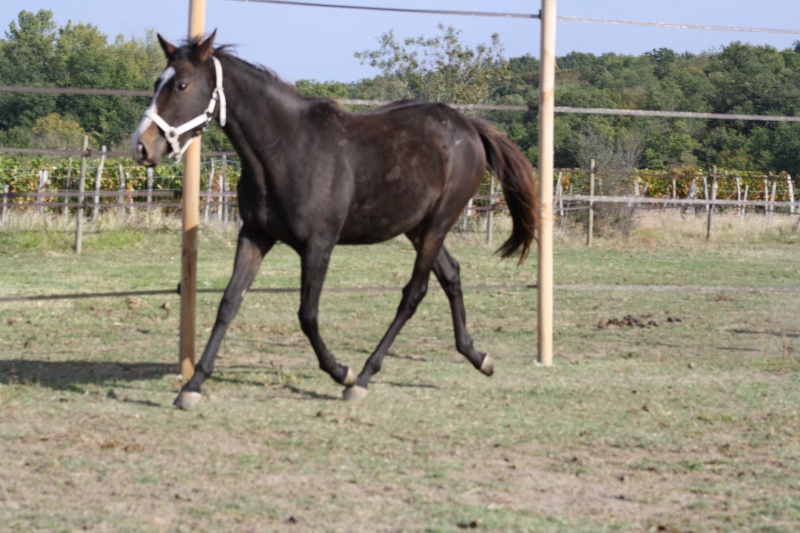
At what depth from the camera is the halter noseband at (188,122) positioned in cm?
536

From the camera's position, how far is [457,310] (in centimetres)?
659

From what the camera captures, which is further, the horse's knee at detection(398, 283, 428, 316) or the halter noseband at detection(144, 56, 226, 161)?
the horse's knee at detection(398, 283, 428, 316)

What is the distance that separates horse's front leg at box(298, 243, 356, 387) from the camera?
5.68 metres

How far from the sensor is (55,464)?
4234 millimetres

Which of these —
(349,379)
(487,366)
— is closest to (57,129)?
(487,366)

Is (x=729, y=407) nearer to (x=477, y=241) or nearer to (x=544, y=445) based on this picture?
(x=544, y=445)

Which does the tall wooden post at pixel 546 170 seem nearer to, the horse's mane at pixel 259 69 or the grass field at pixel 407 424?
the grass field at pixel 407 424

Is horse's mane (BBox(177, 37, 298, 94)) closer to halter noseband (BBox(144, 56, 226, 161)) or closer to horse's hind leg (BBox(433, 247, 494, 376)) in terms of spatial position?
halter noseband (BBox(144, 56, 226, 161))

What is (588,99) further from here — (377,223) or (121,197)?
(377,223)

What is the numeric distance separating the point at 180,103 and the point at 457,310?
217 cm

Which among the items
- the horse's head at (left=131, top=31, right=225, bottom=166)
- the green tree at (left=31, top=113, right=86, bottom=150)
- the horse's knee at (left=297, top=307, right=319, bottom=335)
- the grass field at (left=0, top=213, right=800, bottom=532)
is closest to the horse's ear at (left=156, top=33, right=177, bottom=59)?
the horse's head at (left=131, top=31, right=225, bottom=166)

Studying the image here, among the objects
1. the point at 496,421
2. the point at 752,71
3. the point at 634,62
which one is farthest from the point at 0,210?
the point at 634,62

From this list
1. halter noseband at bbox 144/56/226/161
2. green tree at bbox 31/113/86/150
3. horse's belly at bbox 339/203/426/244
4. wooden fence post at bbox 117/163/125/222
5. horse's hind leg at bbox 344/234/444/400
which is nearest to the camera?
halter noseband at bbox 144/56/226/161

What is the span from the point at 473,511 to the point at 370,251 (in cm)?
1365
